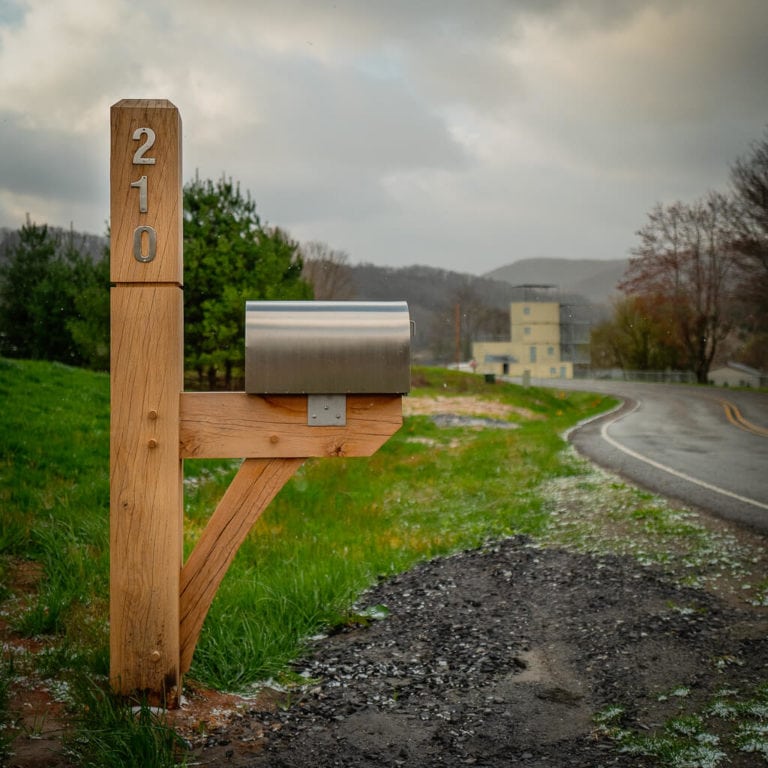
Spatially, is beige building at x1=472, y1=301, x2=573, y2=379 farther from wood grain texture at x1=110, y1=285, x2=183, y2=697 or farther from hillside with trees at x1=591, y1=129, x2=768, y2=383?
wood grain texture at x1=110, y1=285, x2=183, y2=697

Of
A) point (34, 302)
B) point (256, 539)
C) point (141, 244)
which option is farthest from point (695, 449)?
point (34, 302)

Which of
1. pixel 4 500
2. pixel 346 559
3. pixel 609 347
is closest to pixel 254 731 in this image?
pixel 346 559

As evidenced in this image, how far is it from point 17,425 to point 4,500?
2898mm

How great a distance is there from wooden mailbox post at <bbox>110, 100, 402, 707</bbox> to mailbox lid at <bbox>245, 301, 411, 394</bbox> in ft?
0.34

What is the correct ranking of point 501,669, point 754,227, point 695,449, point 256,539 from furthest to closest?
point 754,227 < point 695,449 < point 256,539 < point 501,669

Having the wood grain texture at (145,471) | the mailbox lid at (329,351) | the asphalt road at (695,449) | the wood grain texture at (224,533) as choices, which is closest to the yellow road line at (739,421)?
the asphalt road at (695,449)

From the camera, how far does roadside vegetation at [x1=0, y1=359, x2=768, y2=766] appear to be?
13.0 feet

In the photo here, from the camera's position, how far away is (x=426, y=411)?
21297mm

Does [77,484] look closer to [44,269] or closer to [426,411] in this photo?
[426,411]

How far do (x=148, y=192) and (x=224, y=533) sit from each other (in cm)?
157

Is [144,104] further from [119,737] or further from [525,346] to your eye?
[525,346]

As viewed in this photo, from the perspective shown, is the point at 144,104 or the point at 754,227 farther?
the point at 754,227

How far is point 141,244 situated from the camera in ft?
11.9

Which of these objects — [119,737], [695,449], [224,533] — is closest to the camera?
[119,737]
